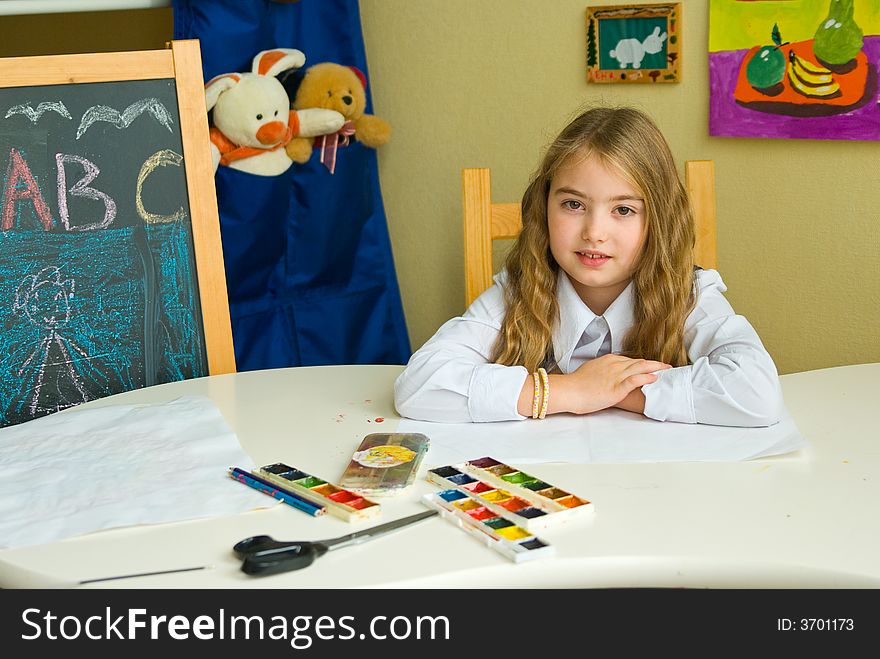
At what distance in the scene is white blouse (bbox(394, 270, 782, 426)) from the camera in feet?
3.72

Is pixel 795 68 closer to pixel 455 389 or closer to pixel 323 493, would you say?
pixel 455 389

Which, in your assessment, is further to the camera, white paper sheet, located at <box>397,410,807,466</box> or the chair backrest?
the chair backrest

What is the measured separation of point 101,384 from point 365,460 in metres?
0.56

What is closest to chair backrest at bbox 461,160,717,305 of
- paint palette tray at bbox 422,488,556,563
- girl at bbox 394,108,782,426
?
girl at bbox 394,108,782,426

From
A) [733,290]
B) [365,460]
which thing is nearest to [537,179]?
[365,460]

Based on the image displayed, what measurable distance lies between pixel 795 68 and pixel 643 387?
3.02 ft

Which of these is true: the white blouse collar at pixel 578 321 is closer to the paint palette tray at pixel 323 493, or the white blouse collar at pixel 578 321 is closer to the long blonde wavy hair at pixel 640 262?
the long blonde wavy hair at pixel 640 262

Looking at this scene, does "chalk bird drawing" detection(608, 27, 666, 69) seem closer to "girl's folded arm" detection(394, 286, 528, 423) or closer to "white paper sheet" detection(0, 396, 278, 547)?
"girl's folded arm" detection(394, 286, 528, 423)

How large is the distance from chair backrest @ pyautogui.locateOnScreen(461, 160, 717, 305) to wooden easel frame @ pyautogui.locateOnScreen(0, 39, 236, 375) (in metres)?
0.38

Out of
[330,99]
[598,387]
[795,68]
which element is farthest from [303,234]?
[598,387]

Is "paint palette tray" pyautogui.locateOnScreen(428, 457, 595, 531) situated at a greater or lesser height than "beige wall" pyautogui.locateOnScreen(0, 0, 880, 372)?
lesser

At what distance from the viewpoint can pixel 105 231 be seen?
4.59 feet

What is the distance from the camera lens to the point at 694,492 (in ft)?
3.04
